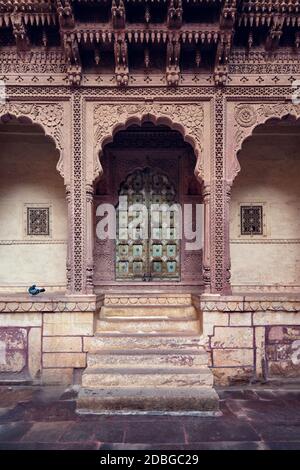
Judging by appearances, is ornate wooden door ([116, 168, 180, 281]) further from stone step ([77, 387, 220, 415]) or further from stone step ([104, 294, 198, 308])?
stone step ([77, 387, 220, 415])

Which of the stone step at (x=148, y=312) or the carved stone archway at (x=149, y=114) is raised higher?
the carved stone archway at (x=149, y=114)

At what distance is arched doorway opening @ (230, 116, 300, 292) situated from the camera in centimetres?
730

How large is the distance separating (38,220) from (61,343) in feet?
9.49

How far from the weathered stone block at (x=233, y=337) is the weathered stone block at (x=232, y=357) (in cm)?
7

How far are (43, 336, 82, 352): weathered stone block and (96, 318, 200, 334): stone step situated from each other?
39 cm

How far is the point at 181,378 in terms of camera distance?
457 cm

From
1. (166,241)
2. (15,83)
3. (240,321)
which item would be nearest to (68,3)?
(15,83)

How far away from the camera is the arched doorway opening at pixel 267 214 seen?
24.0 ft

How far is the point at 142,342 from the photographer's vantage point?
5.20 m

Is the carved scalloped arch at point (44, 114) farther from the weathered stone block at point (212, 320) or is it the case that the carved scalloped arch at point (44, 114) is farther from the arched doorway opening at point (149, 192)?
the weathered stone block at point (212, 320)

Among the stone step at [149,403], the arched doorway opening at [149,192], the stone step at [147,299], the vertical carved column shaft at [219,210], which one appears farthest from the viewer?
the arched doorway opening at [149,192]

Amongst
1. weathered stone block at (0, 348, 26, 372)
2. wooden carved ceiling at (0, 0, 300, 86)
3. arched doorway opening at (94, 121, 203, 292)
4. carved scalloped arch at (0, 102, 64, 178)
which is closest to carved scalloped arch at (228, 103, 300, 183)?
wooden carved ceiling at (0, 0, 300, 86)

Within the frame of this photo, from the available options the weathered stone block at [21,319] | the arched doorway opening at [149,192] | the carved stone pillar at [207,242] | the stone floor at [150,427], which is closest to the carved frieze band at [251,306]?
the carved stone pillar at [207,242]

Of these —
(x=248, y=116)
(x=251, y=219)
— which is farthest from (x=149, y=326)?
(x=248, y=116)
